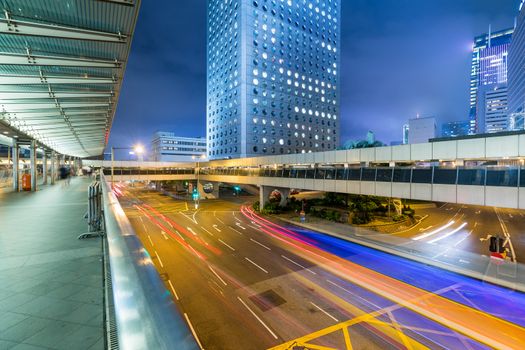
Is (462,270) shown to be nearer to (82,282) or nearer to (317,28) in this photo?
(82,282)

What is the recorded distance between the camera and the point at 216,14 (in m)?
92.9

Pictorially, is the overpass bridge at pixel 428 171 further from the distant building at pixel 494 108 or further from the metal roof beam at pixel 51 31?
the distant building at pixel 494 108

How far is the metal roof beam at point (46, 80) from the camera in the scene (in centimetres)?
1395

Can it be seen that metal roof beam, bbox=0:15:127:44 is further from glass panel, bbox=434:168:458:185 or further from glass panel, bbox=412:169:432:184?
glass panel, bbox=434:168:458:185

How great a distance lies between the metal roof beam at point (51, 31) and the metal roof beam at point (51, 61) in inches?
74.0

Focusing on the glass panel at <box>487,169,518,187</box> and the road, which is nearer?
the road

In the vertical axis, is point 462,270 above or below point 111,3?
below

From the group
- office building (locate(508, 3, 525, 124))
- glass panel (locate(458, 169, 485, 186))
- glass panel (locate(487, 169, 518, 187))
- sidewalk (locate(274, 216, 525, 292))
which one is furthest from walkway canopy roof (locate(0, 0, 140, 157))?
office building (locate(508, 3, 525, 124))

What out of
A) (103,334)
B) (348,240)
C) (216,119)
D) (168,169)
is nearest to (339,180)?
(348,240)

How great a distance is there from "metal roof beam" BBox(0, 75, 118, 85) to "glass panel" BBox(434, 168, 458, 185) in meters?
24.3

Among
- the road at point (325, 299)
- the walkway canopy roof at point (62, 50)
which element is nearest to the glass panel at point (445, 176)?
the road at point (325, 299)

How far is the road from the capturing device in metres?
10.2

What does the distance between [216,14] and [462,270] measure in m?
107

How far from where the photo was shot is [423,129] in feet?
281
